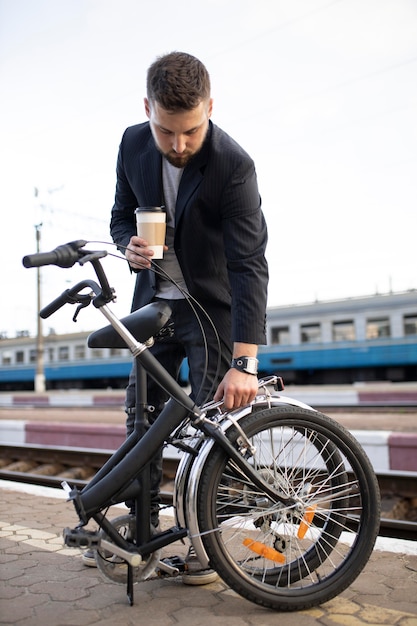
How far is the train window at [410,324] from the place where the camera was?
656 inches

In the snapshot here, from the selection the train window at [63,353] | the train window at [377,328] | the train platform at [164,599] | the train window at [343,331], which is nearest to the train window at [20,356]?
the train window at [63,353]

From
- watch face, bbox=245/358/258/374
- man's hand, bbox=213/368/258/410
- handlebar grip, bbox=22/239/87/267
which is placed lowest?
man's hand, bbox=213/368/258/410

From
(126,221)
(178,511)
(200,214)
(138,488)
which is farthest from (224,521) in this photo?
(126,221)

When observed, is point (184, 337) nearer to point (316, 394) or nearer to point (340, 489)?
point (340, 489)

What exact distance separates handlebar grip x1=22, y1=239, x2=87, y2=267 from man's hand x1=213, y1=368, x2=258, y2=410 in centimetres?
71

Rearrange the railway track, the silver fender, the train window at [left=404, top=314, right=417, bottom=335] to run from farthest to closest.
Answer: the train window at [left=404, top=314, right=417, bottom=335], the railway track, the silver fender

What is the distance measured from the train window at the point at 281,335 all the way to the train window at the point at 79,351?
28.8ft

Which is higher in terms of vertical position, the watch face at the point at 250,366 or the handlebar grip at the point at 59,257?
the handlebar grip at the point at 59,257

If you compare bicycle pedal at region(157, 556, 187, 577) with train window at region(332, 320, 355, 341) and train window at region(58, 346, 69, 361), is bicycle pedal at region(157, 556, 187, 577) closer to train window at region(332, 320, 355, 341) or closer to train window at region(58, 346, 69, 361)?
train window at region(332, 320, 355, 341)

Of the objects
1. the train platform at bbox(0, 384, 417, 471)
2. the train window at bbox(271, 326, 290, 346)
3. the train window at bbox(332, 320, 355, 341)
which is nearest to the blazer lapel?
the train platform at bbox(0, 384, 417, 471)

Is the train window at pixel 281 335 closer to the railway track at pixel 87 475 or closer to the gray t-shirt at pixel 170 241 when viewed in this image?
the railway track at pixel 87 475

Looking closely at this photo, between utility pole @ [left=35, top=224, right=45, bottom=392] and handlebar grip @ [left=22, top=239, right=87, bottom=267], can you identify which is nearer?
handlebar grip @ [left=22, top=239, right=87, bottom=267]

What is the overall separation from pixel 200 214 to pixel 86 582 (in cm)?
158

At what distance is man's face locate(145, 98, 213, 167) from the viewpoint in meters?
2.11
